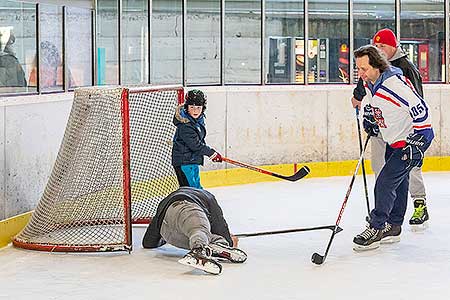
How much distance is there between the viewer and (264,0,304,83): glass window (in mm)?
11023

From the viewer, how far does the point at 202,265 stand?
18.2ft

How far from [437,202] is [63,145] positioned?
3.43 m

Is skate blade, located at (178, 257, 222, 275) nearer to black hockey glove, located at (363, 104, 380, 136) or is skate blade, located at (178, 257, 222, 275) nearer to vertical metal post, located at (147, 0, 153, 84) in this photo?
black hockey glove, located at (363, 104, 380, 136)

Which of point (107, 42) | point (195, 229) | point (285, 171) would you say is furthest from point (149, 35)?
point (195, 229)

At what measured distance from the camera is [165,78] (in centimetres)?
1030

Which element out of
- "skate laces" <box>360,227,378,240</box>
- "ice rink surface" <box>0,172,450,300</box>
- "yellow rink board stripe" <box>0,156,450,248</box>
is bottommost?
"ice rink surface" <box>0,172,450,300</box>

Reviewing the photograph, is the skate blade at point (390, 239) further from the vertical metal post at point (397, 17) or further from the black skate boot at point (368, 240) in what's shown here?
the vertical metal post at point (397, 17)

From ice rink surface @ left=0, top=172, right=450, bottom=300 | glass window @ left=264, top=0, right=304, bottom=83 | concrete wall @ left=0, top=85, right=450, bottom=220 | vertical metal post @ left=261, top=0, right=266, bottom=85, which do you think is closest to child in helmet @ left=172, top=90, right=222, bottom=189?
ice rink surface @ left=0, top=172, right=450, bottom=300

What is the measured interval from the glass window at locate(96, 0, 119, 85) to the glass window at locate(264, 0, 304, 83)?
1834 millimetres

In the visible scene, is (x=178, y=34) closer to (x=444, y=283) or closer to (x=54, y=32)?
(x=54, y=32)

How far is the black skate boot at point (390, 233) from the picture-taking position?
6617 mm

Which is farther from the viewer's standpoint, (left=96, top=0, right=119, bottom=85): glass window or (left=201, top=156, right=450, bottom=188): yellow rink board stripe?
(left=201, top=156, right=450, bottom=188): yellow rink board stripe

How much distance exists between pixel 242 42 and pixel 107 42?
66.1 inches

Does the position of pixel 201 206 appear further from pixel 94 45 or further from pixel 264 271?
pixel 94 45
